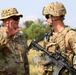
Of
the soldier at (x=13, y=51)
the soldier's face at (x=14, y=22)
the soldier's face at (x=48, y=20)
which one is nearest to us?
the soldier's face at (x=14, y=22)

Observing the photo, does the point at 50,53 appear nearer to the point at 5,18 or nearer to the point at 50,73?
the point at 50,73

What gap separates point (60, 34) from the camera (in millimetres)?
6961

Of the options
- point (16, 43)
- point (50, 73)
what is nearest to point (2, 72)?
point (16, 43)

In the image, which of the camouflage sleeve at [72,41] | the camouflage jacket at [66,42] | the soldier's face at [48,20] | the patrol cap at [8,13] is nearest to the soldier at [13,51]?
the patrol cap at [8,13]

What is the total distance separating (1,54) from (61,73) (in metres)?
1.23

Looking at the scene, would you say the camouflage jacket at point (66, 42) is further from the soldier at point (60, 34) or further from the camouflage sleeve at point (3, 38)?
the camouflage sleeve at point (3, 38)

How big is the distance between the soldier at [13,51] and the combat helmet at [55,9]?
71 cm

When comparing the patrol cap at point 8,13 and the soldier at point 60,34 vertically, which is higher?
the patrol cap at point 8,13

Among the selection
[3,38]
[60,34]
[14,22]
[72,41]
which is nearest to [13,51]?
[14,22]

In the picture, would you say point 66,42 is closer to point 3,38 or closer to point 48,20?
point 48,20

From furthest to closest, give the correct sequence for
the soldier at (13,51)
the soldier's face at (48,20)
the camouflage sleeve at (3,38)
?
1. the soldier's face at (48,20)
2. the soldier at (13,51)
3. the camouflage sleeve at (3,38)

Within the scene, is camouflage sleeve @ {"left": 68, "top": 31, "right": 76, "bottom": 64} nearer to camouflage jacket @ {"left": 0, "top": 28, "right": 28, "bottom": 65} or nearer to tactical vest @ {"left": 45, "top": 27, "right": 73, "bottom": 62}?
tactical vest @ {"left": 45, "top": 27, "right": 73, "bottom": 62}

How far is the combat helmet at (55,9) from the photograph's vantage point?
7188 mm

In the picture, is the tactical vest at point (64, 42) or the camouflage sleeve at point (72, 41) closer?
the camouflage sleeve at point (72, 41)
